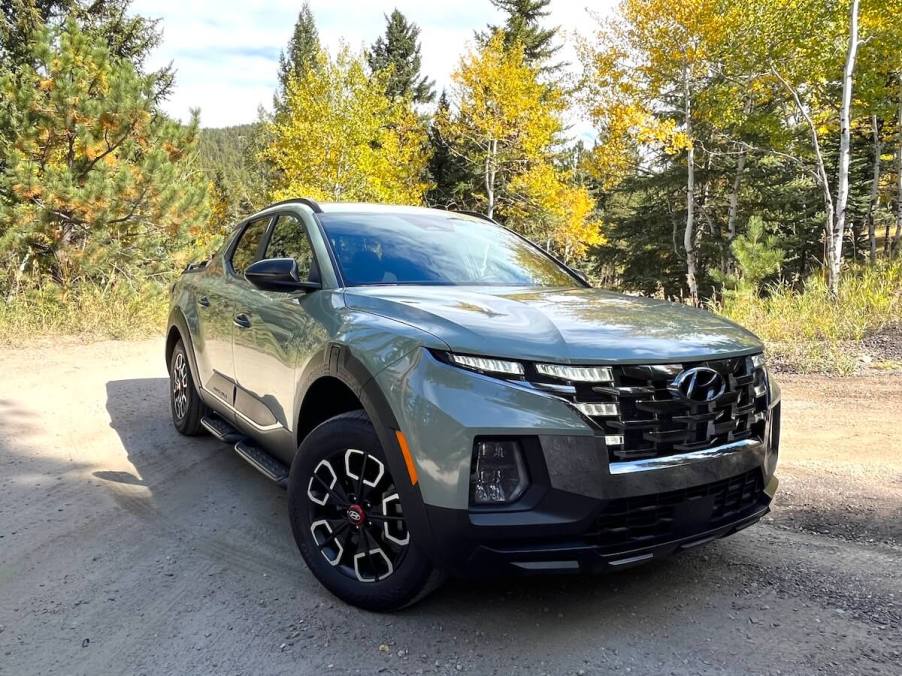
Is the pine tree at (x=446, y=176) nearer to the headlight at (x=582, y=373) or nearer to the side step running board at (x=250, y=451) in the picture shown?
the side step running board at (x=250, y=451)

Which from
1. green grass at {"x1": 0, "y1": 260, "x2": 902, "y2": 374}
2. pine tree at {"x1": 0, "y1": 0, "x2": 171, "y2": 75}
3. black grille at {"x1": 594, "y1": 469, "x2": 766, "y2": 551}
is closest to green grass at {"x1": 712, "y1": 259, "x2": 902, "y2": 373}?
green grass at {"x1": 0, "y1": 260, "x2": 902, "y2": 374}

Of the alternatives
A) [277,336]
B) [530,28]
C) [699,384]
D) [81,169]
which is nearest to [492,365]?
[699,384]

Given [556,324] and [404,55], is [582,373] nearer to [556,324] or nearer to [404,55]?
[556,324]

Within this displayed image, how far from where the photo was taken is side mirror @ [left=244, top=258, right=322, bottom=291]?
2.93m

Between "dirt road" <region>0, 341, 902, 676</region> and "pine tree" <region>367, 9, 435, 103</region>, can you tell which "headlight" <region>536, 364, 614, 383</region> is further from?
"pine tree" <region>367, 9, 435, 103</region>

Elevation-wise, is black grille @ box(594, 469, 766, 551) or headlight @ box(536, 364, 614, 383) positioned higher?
headlight @ box(536, 364, 614, 383)

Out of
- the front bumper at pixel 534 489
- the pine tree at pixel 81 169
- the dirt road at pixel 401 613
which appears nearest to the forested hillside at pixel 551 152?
the pine tree at pixel 81 169

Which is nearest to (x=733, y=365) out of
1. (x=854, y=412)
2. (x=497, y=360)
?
(x=497, y=360)

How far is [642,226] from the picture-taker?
86.5 feet

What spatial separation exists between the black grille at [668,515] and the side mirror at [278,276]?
171 cm

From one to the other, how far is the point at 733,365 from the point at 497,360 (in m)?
0.93

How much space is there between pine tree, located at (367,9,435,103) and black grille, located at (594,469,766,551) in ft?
116

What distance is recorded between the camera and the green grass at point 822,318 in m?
6.68

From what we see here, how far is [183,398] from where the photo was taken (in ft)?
15.7
